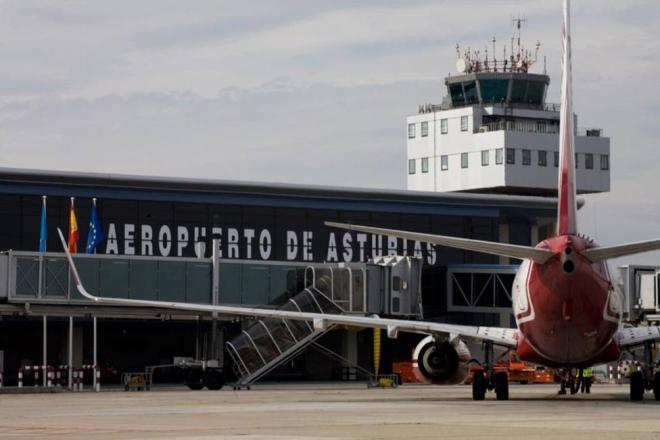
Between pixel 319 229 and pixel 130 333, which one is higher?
pixel 319 229

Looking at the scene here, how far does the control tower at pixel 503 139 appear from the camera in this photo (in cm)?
13400

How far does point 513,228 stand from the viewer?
4380 inches

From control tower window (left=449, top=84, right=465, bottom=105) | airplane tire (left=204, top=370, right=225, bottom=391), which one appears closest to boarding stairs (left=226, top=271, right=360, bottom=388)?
airplane tire (left=204, top=370, right=225, bottom=391)

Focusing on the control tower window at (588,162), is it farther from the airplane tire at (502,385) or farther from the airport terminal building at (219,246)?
the airplane tire at (502,385)

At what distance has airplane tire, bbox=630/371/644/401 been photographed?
48.4 m

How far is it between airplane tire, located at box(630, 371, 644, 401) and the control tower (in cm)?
8468

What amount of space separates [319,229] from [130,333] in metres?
14.2

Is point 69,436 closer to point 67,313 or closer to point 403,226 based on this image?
point 67,313

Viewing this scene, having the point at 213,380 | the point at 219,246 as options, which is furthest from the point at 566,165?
the point at 219,246

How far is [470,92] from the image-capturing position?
455 ft

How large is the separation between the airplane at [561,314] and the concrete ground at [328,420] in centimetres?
160

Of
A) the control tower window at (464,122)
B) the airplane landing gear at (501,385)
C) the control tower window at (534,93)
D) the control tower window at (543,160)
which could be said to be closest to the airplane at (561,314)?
the airplane landing gear at (501,385)

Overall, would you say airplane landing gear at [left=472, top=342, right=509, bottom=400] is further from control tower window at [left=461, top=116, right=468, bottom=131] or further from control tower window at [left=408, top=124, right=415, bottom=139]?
control tower window at [left=408, top=124, right=415, bottom=139]

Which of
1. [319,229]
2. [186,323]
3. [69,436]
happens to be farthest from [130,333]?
[69,436]
